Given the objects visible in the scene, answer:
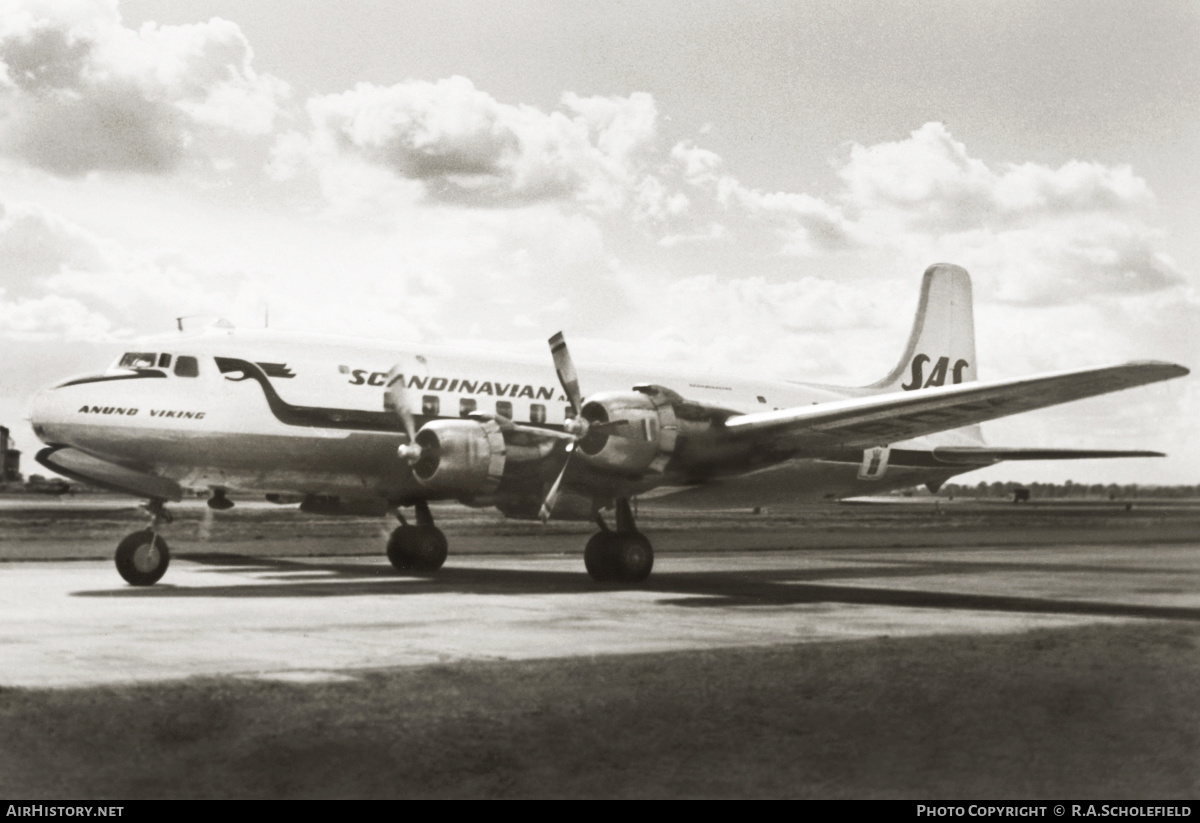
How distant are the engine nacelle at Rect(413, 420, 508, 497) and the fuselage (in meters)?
1.98

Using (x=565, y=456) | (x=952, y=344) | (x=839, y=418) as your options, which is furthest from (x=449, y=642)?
(x=952, y=344)

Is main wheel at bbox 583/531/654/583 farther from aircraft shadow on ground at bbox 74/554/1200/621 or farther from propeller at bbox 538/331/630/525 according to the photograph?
propeller at bbox 538/331/630/525

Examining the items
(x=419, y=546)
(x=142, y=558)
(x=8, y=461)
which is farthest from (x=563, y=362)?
(x=8, y=461)

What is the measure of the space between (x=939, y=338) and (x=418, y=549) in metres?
13.1

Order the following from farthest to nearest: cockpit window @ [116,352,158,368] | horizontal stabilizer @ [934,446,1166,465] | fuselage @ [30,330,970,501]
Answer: horizontal stabilizer @ [934,446,1166,465] < cockpit window @ [116,352,158,368] < fuselage @ [30,330,970,501]

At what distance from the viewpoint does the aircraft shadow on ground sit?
15164 mm

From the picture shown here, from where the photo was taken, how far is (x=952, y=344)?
26250mm

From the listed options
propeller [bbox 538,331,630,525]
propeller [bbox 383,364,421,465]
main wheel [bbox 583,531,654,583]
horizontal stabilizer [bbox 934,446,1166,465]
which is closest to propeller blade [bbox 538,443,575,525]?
propeller [bbox 538,331,630,525]

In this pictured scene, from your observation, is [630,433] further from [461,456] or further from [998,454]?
[998,454]

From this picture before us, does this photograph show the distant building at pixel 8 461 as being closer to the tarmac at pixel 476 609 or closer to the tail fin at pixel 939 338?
the tarmac at pixel 476 609

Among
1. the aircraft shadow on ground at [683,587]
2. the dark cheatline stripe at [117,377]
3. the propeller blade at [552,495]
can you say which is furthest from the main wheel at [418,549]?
the dark cheatline stripe at [117,377]

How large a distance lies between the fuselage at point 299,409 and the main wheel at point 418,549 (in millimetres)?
960

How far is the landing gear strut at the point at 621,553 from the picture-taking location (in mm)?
18125

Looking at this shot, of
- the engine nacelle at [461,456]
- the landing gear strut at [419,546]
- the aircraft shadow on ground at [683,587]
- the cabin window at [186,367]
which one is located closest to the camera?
the aircraft shadow on ground at [683,587]
